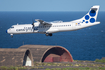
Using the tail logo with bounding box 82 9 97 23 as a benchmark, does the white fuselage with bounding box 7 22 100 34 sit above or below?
below

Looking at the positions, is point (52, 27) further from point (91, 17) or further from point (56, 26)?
point (91, 17)

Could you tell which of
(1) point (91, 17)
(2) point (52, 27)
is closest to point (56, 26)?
(2) point (52, 27)

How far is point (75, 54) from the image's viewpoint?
138 metres

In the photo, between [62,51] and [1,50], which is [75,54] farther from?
[1,50]

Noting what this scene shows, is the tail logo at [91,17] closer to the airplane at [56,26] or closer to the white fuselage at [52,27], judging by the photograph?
the airplane at [56,26]

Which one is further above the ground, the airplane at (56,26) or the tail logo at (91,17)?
the tail logo at (91,17)

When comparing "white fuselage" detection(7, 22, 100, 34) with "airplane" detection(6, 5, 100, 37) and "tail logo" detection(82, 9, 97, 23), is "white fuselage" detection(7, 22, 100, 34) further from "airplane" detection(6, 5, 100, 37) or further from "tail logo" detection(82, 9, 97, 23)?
"tail logo" detection(82, 9, 97, 23)

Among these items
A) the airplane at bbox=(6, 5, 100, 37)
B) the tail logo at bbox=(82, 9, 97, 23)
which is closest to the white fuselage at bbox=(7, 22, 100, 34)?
the airplane at bbox=(6, 5, 100, 37)

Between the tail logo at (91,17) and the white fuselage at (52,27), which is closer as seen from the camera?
the white fuselage at (52,27)

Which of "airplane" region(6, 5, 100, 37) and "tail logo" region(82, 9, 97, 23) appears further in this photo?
"tail logo" region(82, 9, 97, 23)

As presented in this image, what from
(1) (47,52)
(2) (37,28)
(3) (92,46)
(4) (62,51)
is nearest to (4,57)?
(2) (37,28)

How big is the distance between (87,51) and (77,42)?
34.4 m

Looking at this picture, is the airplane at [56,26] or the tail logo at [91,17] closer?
the airplane at [56,26]

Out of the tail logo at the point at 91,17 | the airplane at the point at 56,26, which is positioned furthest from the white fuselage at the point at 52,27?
the tail logo at the point at 91,17
